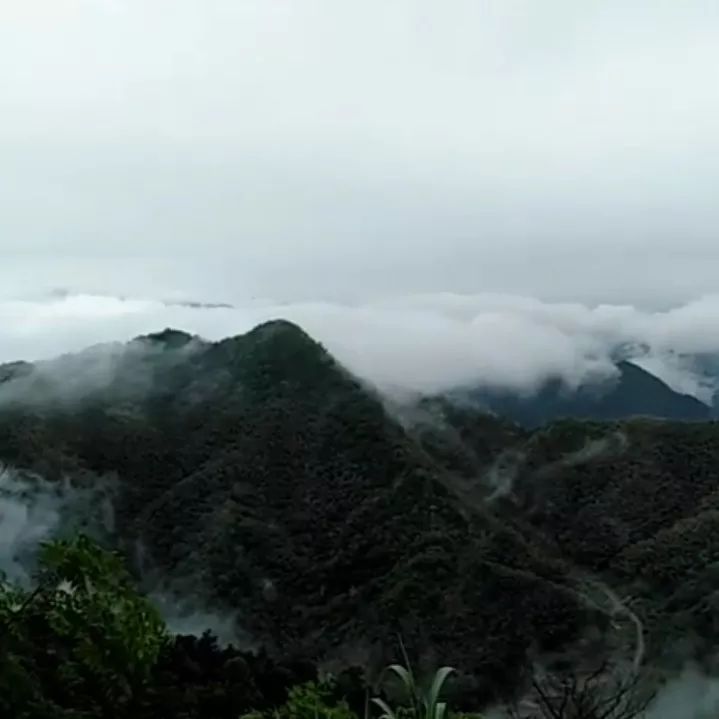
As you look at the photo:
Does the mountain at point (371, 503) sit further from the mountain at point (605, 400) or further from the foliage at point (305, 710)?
the mountain at point (605, 400)

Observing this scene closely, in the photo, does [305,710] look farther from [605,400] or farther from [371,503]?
[605,400]

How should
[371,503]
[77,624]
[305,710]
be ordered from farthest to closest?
[371,503] → [305,710] → [77,624]

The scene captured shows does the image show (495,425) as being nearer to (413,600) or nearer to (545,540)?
(545,540)

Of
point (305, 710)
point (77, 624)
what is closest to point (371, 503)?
point (305, 710)

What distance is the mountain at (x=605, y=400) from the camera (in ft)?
557

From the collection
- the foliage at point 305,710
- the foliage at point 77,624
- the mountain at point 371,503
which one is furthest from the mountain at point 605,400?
the foliage at point 77,624

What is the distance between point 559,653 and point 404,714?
45.7 meters

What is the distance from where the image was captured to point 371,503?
2645 inches

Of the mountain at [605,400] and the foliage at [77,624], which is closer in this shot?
the foliage at [77,624]

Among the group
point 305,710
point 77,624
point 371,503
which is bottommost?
point 371,503

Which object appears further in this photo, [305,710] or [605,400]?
[605,400]

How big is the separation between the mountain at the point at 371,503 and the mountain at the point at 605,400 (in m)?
84.4

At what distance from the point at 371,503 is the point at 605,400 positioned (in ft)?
368

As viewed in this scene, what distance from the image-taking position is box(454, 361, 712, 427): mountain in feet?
557
